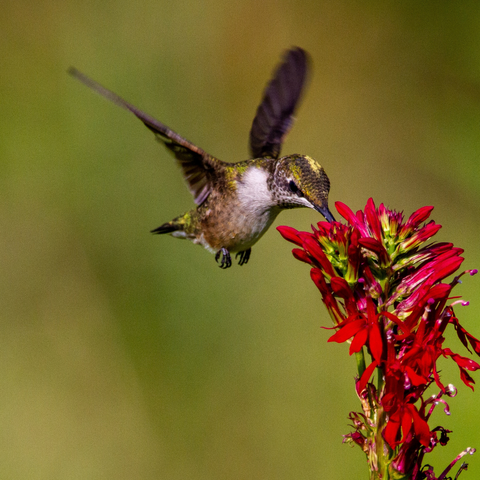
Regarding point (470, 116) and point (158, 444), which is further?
point (470, 116)

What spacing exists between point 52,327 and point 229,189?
179 cm

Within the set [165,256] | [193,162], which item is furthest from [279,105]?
[165,256]

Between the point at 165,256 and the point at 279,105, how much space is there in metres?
1.31

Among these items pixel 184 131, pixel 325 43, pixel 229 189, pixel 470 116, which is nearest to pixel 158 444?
pixel 229 189

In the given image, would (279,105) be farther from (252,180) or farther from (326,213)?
(326,213)

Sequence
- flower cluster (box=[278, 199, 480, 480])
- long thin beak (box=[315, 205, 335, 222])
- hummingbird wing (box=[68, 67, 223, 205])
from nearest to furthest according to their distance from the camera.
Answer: flower cluster (box=[278, 199, 480, 480])
long thin beak (box=[315, 205, 335, 222])
hummingbird wing (box=[68, 67, 223, 205])

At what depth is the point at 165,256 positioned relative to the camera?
3637 mm

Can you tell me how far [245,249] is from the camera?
8.54 ft

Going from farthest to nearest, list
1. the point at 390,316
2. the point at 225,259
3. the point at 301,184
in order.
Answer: the point at 225,259 < the point at 301,184 < the point at 390,316

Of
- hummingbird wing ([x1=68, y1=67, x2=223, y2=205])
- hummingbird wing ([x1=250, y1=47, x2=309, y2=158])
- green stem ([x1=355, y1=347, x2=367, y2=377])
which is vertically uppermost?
hummingbird wing ([x1=250, y1=47, x2=309, y2=158])

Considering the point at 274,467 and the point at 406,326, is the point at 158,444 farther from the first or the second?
the point at 406,326

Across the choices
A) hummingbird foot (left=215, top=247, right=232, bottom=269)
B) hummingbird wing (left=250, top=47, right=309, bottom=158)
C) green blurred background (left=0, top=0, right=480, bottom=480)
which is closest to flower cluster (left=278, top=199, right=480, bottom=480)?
hummingbird foot (left=215, top=247, right=232, bottom=269)

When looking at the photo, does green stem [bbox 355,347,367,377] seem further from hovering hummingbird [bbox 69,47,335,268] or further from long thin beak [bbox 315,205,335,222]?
hovering hummingbird [bbox 69,47,335,268]

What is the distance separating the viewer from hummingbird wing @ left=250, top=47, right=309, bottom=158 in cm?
261
